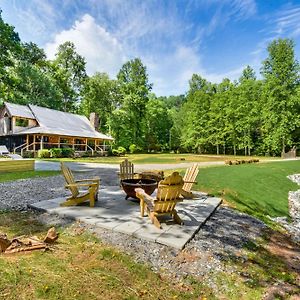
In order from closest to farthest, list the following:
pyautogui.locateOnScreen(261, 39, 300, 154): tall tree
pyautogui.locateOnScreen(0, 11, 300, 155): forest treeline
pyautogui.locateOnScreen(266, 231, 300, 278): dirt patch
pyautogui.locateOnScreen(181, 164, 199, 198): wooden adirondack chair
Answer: pyautogui.locateOnScreen(266, 231, 300, 278): dirt patch < pyautogui.locateOnScreen(181, 164, 199, 198): wooden adirondack chair < pyautogui.locateOnScreen(261, 39, 300, 154): tall tree < pyautogui.locateOnScreen(0, 11, 300, 155): forest treeline

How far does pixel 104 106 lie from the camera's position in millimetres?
47000

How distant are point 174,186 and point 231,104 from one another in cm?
4008

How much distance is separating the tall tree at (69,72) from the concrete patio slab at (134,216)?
42.6 metres

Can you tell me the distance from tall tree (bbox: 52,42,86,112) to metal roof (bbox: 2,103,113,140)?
1115 centimetres

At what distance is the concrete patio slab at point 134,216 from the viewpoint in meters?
4.42

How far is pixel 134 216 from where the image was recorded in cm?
536

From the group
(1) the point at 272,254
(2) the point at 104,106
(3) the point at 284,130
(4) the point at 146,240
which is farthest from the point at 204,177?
(2) the point at 104,106

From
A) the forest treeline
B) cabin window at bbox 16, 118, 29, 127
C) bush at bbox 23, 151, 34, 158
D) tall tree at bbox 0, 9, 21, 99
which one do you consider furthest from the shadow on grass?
the forest treeline

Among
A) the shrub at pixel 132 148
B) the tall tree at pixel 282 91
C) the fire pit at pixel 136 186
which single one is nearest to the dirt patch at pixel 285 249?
the fire pit at pixel 136 186

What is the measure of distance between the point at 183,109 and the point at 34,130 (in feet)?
109

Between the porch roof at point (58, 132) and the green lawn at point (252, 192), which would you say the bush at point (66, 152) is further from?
the green lawn at point (252, 192)

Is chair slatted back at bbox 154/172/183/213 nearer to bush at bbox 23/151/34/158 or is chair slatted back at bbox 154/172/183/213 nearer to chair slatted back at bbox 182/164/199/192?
chair slatted back at bbox 182/164/199/192

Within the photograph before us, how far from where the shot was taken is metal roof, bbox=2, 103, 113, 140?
29141 millimetres

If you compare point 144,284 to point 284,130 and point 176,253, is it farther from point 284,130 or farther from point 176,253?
point 284,130
